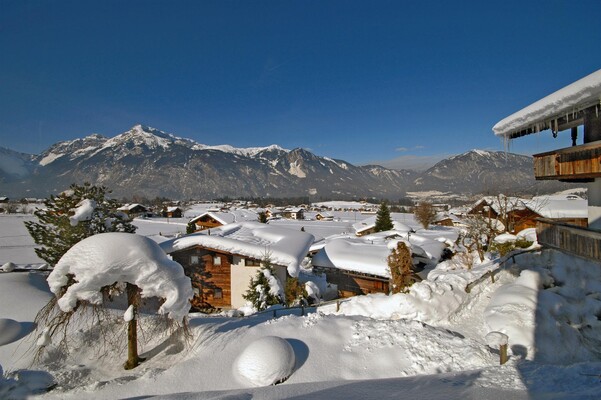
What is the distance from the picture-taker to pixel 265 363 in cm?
686

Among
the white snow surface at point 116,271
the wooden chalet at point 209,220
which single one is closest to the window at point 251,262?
the white snow surface at point 116,271

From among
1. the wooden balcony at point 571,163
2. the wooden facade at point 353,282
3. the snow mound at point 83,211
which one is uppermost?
the wooden balcony at point 571,163

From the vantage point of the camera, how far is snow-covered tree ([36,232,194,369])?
736cm

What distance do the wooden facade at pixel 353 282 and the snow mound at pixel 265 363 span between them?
14738mm

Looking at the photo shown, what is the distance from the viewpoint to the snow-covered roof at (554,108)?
616 cm

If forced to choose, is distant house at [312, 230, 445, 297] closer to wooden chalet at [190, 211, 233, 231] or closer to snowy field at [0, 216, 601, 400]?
snowy field at [0, 216, 601, 400]

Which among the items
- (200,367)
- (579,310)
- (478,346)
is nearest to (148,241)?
(200,367)

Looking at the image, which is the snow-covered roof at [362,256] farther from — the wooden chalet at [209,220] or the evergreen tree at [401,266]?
the wooden chalet at [209,220]

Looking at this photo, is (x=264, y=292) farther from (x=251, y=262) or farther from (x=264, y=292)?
(x=251, y=262)

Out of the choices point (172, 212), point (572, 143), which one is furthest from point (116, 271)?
point (172, 212)

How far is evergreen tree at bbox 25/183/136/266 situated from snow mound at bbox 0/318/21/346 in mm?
6570

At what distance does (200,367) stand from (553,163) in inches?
470

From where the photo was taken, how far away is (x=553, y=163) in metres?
9.84

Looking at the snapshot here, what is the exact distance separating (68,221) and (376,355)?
1624cm
